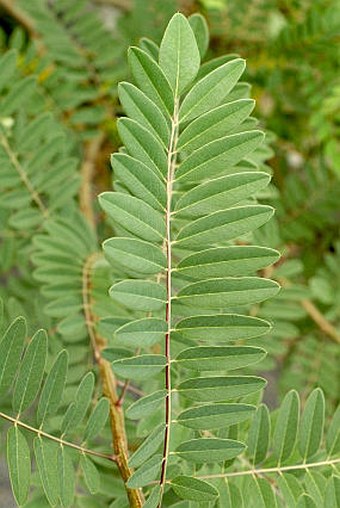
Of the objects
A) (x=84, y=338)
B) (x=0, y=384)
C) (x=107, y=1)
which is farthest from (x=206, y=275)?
(x=107, y=1)

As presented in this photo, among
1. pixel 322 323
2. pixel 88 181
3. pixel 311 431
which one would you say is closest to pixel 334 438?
pixel 311 431

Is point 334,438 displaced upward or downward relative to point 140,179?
downward

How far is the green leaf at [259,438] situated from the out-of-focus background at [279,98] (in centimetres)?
24

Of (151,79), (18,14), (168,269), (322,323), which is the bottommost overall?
(322,323)

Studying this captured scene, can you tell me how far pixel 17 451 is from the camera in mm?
507

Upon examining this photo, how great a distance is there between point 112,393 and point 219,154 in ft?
0.80

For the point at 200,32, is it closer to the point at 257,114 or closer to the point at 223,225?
the point at 223,225

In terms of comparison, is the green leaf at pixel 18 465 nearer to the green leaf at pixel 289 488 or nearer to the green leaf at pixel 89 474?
the green leaf at pixel 89 474

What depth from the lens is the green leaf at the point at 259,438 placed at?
59 centimetres

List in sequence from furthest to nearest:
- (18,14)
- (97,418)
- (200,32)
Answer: (18,14)
(200,32)
(97,418)

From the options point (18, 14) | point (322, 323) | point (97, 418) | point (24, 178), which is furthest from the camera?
point (18, 14)

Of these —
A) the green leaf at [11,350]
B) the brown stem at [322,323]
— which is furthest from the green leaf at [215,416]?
the brown stem at [322,323]

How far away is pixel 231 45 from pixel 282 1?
0.30 ft

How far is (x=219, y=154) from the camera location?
1.57ft
